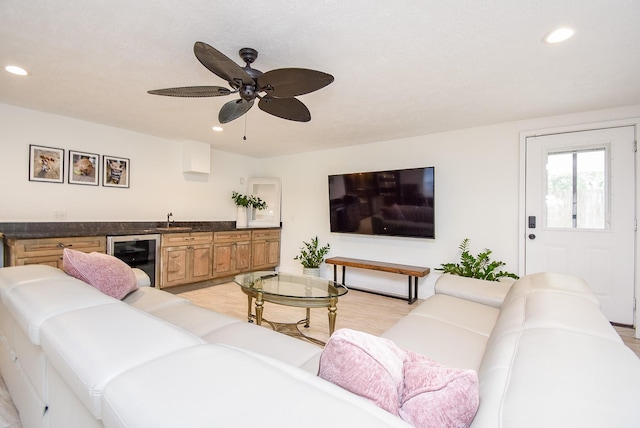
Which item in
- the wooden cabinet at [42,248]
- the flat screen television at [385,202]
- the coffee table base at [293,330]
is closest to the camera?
the coffee table base at [293,330]

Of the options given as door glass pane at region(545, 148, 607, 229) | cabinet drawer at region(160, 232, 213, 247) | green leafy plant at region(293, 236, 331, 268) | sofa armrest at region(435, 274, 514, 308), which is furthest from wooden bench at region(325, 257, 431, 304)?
cabinet drawer at region(160, 232, 213, 247)

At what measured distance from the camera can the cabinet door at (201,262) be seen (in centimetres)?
421

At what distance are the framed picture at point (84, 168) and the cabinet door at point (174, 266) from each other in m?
1.28

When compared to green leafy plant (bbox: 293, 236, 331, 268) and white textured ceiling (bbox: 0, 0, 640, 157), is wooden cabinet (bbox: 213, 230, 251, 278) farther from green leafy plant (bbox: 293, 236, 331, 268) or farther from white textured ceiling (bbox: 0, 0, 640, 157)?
white textured ceiling (bbox: 0, 0, 640, 157)

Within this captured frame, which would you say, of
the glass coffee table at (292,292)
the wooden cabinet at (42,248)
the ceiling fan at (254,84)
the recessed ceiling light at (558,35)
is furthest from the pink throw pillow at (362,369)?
the wooden cabinet at (42,248)

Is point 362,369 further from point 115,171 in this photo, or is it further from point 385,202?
point 115,171

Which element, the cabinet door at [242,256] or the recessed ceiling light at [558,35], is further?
the cabinet door at [242,256]

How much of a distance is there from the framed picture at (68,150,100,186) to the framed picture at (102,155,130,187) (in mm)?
77

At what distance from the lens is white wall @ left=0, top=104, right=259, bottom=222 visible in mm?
3234

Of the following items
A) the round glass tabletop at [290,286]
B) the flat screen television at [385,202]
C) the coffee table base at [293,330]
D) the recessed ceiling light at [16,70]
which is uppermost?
the recessed ceiling light at [16,70]

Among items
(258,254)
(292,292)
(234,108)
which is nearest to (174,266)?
(258,254)

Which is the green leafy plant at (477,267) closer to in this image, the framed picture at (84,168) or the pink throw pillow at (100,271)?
the pink throw pillow at (100,271)

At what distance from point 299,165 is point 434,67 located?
3.41 metres

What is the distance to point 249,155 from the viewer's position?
5645 mm
